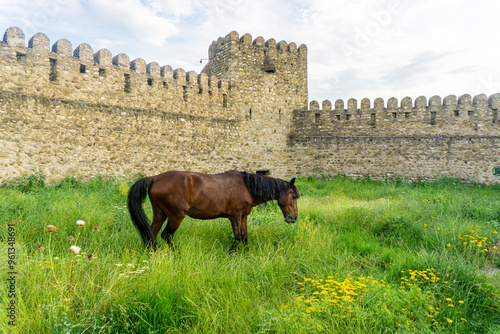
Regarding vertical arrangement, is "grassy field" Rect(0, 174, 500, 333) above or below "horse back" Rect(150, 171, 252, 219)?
below

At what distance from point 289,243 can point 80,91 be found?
8489 millimetres

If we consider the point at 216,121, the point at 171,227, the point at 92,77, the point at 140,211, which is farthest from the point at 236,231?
the point at 216,121

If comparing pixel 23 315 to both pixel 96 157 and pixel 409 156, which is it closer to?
pixel 96 157

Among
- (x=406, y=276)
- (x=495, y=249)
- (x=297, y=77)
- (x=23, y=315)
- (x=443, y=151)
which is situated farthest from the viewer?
(x=297, y=77)

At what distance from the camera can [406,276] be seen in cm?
418

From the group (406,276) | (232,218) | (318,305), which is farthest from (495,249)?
(232,218)

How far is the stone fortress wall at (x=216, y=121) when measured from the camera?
30.2 feet

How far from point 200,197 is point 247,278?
5.13ft

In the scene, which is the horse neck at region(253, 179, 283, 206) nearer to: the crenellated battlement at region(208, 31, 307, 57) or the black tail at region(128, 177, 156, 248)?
the black tail at region(128, 177, 156, 248)

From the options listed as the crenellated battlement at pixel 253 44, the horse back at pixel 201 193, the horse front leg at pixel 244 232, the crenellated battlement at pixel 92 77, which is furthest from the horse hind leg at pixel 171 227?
the crenellated battlement at pixel 253 44

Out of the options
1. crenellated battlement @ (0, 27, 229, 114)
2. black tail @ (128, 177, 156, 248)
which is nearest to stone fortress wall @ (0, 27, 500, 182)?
crenellated battlement @ (0, 27, 229, 114)

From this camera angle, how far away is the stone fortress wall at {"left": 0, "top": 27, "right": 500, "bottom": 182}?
9195 mm

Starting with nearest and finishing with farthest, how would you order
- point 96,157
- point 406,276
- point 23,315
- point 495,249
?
point 23,315
point 406,276
point 495,249
point 96,157

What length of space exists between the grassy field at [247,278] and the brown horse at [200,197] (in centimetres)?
38
